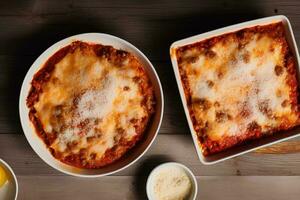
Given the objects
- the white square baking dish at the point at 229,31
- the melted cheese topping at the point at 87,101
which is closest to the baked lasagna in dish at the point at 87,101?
the melted cheese topping at the point at 87,101

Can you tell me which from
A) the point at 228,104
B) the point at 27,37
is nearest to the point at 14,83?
the point at 27,37

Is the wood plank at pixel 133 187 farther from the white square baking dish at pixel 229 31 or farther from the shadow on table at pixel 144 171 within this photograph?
the white square baking dish at pixel 229 31

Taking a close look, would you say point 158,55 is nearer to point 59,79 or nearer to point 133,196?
point 59,79

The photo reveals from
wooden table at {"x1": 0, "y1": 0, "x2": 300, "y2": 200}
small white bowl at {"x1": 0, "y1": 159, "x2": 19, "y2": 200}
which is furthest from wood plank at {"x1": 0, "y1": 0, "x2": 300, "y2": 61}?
small white bowl at {"x1": 0, "y1": 159, "x2": 19, "y2": 200}

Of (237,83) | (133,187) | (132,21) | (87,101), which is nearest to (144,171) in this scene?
(133,187)

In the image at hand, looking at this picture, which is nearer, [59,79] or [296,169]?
[59,79]

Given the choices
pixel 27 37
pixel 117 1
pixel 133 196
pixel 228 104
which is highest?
pixel 117 1

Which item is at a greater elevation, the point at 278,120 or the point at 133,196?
the point at 278,120
